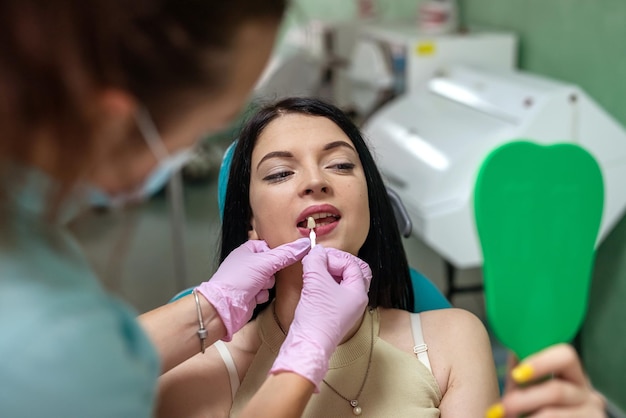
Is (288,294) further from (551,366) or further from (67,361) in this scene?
(67,361)

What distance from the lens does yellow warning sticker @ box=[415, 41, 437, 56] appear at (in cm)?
285

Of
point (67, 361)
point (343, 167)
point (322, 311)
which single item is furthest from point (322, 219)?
point (67, 361)

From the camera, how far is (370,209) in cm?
149

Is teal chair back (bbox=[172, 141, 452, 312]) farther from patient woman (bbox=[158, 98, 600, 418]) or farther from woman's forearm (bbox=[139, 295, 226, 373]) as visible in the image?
woman's forearm (bbox=[139, 295, 226, 373])

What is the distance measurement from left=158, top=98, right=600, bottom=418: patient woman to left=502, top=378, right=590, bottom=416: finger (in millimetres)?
433

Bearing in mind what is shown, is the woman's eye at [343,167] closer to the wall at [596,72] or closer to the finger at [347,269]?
the finger at [347,269]

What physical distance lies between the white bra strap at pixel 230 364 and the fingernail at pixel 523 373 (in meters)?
0.67

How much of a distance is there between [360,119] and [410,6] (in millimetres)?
1006

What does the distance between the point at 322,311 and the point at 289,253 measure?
20 centimetres

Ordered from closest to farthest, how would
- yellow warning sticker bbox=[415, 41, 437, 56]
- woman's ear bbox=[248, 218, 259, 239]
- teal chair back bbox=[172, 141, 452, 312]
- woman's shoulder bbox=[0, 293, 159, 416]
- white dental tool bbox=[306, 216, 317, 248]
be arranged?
woman's shoulder bbox=[0, 293, 159, 416] → white dental tool bbox=[306, 216, 317, 248] → woman's ear bbox=[248, 218, 259, 239] → teal chair back bbox=[172, 141, 452, 312] → yellow warning sticker bbox=[415, 41, 437, 56]

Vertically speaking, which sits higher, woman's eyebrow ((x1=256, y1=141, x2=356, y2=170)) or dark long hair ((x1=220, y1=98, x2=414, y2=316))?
woman's eyebrow ((x1=256, y1=141, x2=356, y2=170))

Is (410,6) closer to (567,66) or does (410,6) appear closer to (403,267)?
(567,66)

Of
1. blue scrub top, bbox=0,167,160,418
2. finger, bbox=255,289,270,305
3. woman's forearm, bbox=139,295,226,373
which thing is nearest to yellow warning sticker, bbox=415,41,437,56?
finger, bbox=255,289,270,305

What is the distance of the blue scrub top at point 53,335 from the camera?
2.11ft
